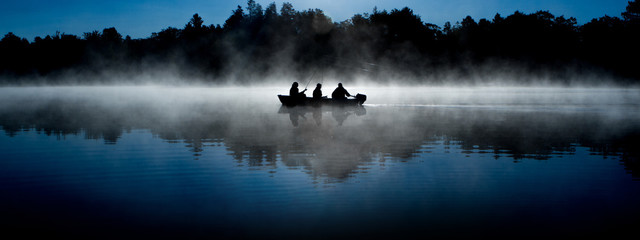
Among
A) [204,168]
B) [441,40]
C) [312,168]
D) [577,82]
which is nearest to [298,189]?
[312,168]

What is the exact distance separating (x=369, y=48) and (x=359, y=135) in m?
92.9

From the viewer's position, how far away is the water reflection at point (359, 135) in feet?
48.6

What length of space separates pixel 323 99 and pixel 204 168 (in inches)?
889

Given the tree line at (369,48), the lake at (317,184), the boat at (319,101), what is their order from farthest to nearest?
the tree line at (369,48), the boat at (319,101), the lake at (317,184)

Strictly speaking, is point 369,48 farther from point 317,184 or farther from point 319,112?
point 317,184

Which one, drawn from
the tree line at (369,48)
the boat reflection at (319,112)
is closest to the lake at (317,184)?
the boat reflection at (319,112)

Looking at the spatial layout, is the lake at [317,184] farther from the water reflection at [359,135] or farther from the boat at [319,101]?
the boat at [319,101]

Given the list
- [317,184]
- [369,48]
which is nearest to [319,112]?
[317,184]

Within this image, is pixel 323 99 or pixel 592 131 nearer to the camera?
pixel 592 131

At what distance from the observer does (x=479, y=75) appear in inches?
4215

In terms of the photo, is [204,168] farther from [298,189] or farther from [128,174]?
[298,189]

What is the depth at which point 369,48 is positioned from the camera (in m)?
112

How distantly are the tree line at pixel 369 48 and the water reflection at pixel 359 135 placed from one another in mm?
71877

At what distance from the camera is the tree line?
95750 mm
